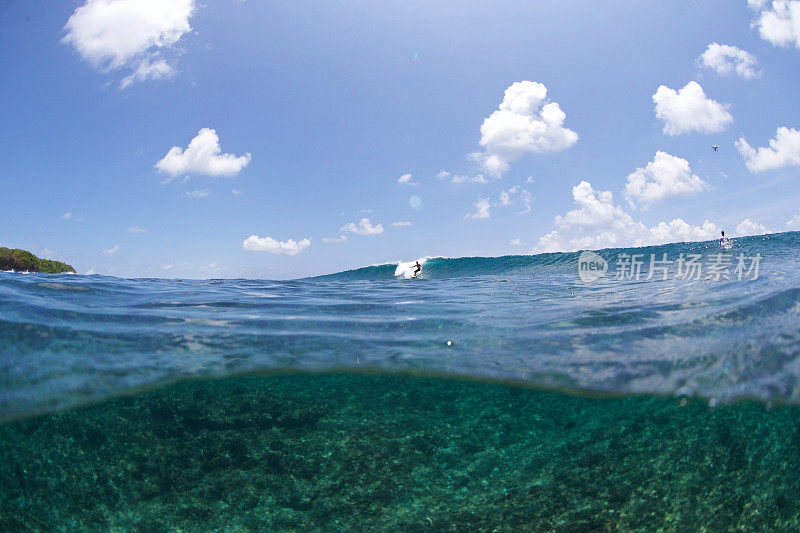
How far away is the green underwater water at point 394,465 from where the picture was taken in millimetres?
3828

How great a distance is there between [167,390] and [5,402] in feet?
4.78

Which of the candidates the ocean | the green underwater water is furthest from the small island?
the green underwater water

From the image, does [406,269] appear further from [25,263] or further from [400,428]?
[25,263]

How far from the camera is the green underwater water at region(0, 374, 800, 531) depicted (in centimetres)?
383

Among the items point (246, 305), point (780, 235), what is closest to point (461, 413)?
point (246, 305)

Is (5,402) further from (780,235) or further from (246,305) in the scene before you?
(780,235)

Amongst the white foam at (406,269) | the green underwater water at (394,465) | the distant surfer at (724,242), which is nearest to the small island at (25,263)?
the white foam at (406,269)

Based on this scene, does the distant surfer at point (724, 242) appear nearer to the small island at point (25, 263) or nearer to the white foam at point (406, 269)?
the white foam at point (406, 269)

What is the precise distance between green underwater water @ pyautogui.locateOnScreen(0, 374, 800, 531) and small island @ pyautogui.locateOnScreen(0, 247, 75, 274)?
90.0ft

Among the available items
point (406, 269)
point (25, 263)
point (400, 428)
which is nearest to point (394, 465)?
point (400, 428)

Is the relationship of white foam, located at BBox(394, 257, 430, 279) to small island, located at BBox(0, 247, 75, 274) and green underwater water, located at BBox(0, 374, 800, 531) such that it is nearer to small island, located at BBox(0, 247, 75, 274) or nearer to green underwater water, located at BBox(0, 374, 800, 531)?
green underwater water, located at BBox(0, 374, 800, 531)

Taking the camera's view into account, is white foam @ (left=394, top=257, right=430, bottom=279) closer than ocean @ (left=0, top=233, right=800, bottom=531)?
No

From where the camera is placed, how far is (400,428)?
170 inches

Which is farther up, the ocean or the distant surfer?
the distant surfer
